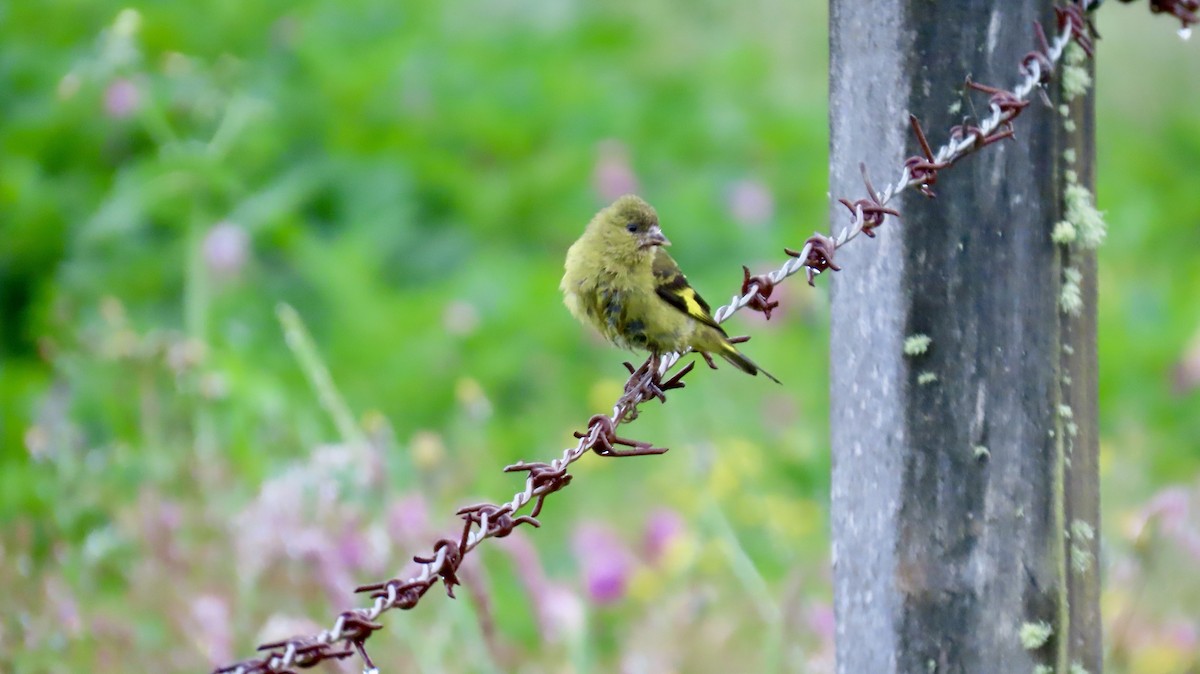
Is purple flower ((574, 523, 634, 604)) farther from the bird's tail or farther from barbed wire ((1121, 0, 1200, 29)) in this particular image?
barbed wire ((1121, 0, 1200, 29))

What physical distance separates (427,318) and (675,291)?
341 cm

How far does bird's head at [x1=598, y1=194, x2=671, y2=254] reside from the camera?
3.23 m

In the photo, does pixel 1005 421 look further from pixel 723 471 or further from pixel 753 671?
pixel 723 471

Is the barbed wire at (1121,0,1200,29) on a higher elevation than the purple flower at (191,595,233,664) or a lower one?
lower

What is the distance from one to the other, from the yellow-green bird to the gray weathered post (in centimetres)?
98

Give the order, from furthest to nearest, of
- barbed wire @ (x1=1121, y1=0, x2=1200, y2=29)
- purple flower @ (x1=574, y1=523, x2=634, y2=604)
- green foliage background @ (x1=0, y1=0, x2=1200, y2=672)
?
purple flower @ (x1=574, y1=523, x2=634, y2=604) < green foliage background @ (x1=0, y1=0, x2=1200, y2=672) < barbed wire @ (x1=1121, y1=0, x2=1200, y2=29)

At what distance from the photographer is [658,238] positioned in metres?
3.20

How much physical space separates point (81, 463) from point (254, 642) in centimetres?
130

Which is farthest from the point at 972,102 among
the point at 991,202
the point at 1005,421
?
the point at 1005,421

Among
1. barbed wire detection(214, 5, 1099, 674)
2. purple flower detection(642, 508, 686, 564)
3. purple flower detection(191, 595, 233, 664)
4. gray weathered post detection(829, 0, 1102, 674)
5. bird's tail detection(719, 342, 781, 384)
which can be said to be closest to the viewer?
barbed wire detection(214, 5, 1099, 674)

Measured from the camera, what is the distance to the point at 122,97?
6.38 meters

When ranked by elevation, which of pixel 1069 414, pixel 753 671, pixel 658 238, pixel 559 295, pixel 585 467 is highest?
pixel 559 295

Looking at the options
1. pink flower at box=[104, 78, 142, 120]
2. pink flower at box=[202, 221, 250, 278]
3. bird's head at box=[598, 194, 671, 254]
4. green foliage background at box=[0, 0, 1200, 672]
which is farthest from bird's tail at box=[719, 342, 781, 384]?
pink flower at box=[104, 78, 142, 120]

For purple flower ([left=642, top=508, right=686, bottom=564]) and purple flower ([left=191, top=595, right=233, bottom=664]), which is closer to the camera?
purple flower ([left=191, top=595, right=233, bottom=664])
